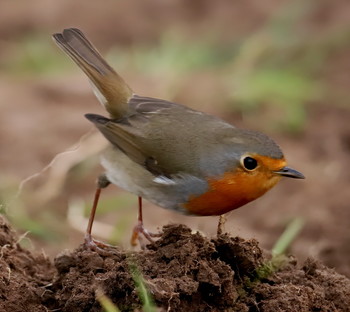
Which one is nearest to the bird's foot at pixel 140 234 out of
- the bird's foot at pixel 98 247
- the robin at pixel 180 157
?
the robin at pixel 180 157

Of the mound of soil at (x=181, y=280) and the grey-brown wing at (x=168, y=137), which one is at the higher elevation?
the grey-brown wing at (x=168, y=137)

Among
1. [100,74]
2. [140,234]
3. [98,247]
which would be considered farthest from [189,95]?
[98,247]

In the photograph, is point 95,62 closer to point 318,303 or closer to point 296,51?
point 318,303

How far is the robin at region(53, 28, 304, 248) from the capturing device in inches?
175

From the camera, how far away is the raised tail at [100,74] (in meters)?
5.25

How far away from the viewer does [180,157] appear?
4.71m

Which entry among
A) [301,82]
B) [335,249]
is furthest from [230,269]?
[301,82]

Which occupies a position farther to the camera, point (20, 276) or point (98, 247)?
point (98, 247)

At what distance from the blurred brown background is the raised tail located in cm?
28

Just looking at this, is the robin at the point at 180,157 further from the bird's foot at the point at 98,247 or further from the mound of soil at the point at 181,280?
the mound of soil at the point at 181,280

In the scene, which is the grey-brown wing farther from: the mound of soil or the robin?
the mound of soil

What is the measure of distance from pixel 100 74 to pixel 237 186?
1.36 m

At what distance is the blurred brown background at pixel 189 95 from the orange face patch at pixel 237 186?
3.26 feet

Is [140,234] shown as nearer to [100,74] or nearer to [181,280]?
[100,74]
